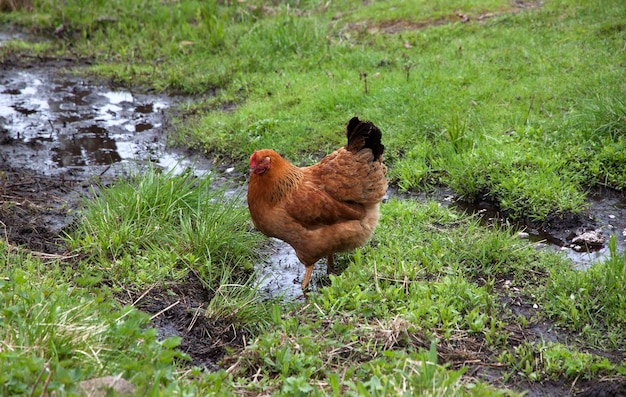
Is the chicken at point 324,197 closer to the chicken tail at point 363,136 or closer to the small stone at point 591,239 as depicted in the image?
the chicken tail at point 363,136

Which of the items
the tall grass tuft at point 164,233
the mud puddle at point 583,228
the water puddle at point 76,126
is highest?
the mud puddle at point 583,228

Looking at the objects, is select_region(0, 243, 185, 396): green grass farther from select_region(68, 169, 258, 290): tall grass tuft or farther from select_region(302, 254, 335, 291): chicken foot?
select_region(302, 254, 335, 291): chicken foot

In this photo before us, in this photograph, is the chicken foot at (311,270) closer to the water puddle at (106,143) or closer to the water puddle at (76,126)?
the water puddle at (106,143)

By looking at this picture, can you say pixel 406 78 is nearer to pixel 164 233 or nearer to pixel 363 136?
pixel 363 136

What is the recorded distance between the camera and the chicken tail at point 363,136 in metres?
5.40

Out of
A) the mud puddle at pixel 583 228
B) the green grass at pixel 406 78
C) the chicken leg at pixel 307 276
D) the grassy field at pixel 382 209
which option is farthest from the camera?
the green grass at pixel 406 78

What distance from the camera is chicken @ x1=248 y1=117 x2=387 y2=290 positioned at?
5414mm

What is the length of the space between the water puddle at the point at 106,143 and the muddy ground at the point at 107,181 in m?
0.01

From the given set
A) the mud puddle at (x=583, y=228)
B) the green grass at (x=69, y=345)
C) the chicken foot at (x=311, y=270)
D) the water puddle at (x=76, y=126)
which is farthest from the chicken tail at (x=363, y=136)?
the water puddle at (x=76, y=126)

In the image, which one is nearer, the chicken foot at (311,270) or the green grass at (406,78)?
the chicken foot at (311,270)

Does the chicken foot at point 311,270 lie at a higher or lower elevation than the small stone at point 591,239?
lower

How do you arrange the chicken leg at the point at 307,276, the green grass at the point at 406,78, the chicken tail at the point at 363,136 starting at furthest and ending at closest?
the green grass at the point at 406,78 → the chicken leg at the point at 307,276 → the chicken tail at the point at 363,136

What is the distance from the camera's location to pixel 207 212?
19.2 feet

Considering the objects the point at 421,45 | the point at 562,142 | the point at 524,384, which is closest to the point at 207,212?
the point at 524,384
